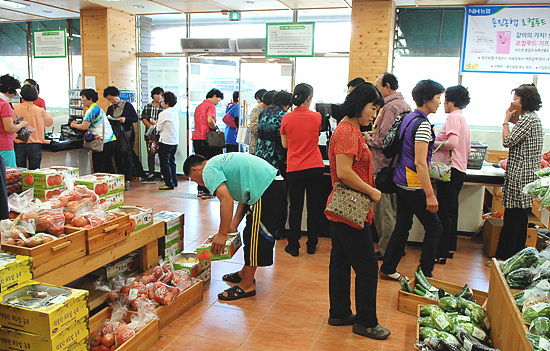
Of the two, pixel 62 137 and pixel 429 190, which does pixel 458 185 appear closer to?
pixel 429 190

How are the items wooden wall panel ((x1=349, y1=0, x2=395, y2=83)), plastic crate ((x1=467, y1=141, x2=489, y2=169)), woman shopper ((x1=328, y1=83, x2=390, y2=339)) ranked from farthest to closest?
wooden wall panel ((x1=349, y1=0, x2=395, y2=83))
plastic crate ((x1=467, y1=141, x2=489, y2=169))
woman shopper ((x1=328, y1=83, x2=390, y2=339))

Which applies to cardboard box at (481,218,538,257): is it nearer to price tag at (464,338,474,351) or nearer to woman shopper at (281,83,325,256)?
woman shopper at (281,83,325,256)

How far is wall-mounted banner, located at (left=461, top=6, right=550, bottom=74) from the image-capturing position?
20.8 ft

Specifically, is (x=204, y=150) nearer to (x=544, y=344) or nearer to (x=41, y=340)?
(x=41, y=340)

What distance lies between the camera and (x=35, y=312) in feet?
6.98

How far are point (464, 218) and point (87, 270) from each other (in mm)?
4264

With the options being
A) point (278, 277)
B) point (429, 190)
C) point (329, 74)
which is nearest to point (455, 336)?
point (429, 190)

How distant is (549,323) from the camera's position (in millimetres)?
1920

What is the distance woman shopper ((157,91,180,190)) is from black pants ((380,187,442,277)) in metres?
4.63

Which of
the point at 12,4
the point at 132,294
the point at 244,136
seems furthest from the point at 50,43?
the point at 132,294

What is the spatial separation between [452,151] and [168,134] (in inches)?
183

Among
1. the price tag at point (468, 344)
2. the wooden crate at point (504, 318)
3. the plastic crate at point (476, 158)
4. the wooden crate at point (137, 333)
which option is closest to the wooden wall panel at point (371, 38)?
the plastic crate at point (476, 158)

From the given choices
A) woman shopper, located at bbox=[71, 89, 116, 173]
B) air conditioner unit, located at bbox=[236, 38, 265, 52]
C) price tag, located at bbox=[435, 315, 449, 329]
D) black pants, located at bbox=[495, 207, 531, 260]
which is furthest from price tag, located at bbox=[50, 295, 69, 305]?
air conditioner unit, located at bbox=[236, 38, 265, 52]

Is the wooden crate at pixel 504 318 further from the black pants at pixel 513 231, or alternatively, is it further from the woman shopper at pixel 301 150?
the woman shopper at pixel 301 150
